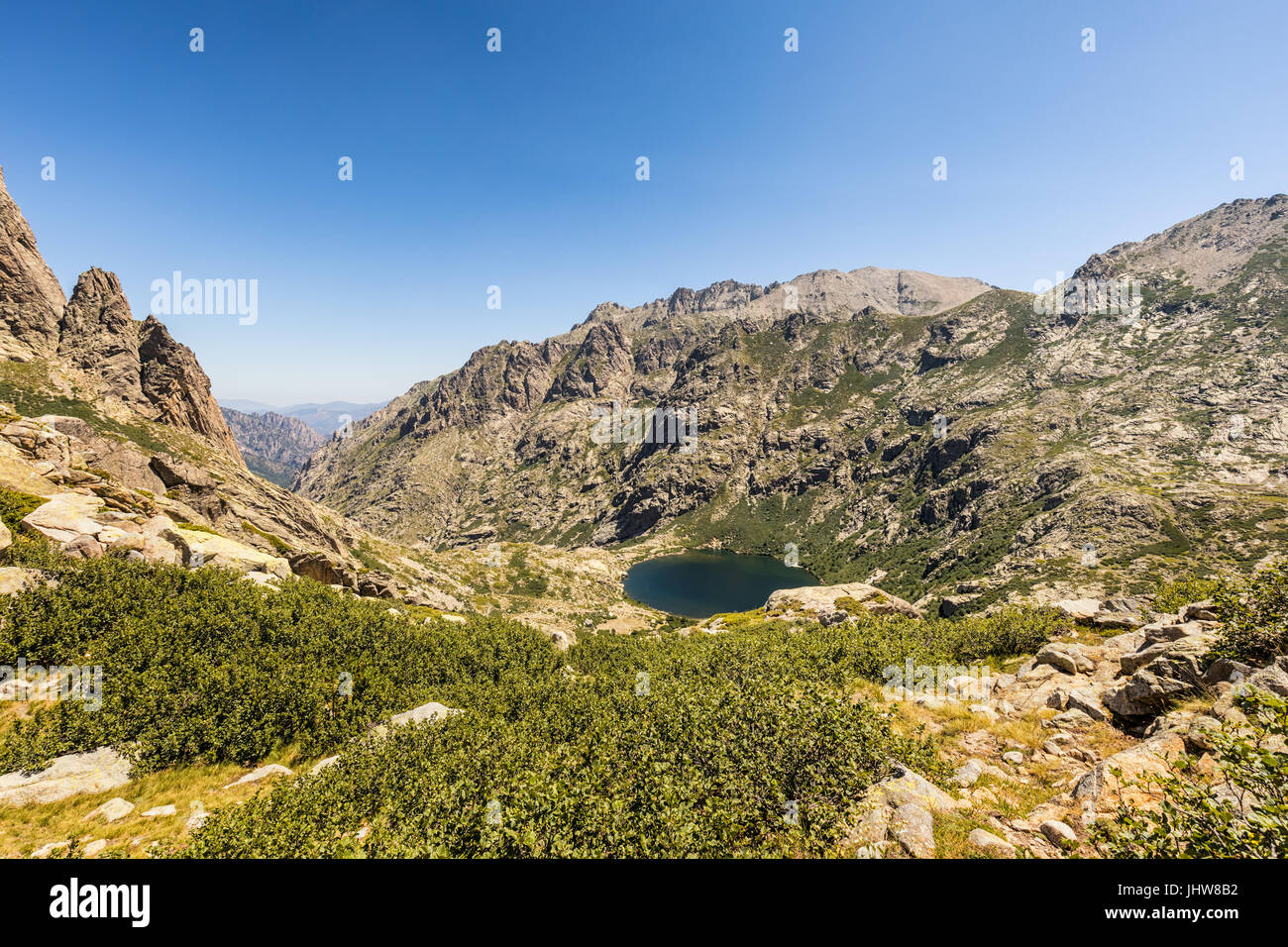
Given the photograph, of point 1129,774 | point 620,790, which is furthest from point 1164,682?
point 620,790

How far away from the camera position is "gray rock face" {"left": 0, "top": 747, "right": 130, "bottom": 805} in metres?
22.1

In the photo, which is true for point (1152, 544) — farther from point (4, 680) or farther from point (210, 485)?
point (210, 485)

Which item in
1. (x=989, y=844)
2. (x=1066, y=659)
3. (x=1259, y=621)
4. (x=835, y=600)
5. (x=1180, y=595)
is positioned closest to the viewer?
(x=989, y=844)

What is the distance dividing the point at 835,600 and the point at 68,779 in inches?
4040

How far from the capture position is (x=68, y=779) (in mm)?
23781

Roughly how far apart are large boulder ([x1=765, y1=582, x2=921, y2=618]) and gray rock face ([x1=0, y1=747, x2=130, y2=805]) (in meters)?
84.9

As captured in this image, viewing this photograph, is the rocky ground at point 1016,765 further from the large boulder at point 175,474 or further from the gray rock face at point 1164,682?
the large boulder at point 175,474

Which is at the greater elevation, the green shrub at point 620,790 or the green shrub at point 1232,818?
the green shrub at point 1232,818

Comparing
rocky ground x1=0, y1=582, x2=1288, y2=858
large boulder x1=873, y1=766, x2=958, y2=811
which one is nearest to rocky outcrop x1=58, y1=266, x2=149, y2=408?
rocky ground x1=0, y1=582, x2=1288, y2=858

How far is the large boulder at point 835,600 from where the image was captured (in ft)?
291

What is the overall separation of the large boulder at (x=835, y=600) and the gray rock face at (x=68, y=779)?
279 ft

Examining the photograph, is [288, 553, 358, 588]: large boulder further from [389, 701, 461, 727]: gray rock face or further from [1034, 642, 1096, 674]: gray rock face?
[1034, 642, 1096, 674]: gray rock face

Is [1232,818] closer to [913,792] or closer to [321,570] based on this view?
[913,792]

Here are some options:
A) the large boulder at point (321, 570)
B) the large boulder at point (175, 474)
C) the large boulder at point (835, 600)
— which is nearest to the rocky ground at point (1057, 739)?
the large boulder at point (835, 600)
